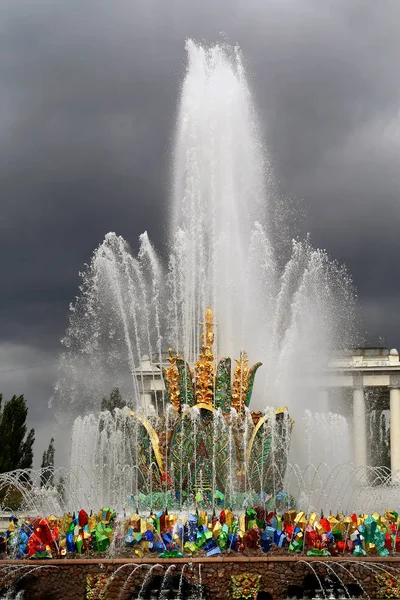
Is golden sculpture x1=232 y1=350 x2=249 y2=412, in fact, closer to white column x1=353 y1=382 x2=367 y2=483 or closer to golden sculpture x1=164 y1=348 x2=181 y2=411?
golden sculpture x1=164 y1=348 x2=181 y2=411

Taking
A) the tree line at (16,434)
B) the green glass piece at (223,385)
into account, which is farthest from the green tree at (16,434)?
the green glass piece at (223,385)

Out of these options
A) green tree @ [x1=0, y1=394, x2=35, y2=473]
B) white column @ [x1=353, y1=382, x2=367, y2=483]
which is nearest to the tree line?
green tree @ [x1=0, y1=394, x2=35, y2=473]

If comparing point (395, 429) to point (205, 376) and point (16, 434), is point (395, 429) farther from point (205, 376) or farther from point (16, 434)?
point (205, 376)

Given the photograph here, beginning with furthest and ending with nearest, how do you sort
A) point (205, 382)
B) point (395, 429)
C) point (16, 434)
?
point (395, 429) → point (16, 434) → point (205, 382)

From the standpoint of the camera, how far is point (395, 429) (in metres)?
50.4

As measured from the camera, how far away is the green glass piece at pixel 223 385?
2148cm

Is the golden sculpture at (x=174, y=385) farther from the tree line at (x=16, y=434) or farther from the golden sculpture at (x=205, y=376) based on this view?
the tree line at (x=16, y=434)

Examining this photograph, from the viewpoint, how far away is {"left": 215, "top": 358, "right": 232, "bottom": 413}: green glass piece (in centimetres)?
2148

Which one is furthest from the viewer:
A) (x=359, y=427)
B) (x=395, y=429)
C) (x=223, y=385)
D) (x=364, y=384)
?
(x=364, y=384)

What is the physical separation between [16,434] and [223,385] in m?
23.6

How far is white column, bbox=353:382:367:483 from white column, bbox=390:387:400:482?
1654 mm

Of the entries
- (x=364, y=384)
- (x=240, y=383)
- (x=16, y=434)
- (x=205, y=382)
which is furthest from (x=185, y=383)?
(x=364, y=384)

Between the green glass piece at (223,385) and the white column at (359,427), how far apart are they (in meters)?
27.9

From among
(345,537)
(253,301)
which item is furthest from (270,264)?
(345,537)
